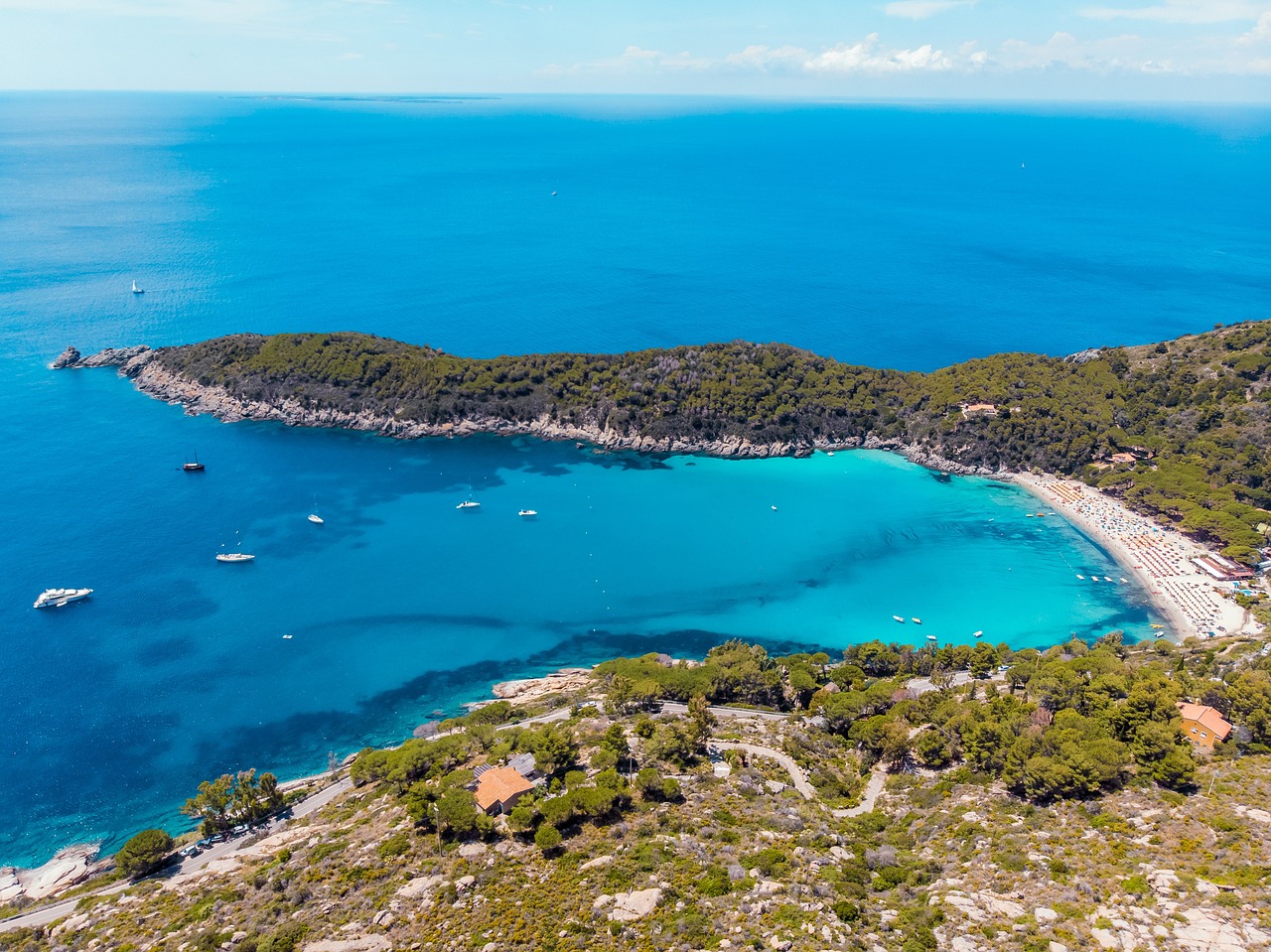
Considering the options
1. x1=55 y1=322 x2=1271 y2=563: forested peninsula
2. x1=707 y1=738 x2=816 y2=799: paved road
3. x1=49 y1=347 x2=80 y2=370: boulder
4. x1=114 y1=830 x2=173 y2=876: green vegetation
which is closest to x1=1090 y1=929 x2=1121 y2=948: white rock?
x1=707 y1=738 x2=816 y2=799: paved road

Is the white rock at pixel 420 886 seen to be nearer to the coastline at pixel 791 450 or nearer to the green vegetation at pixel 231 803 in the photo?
the green vegetation at pixel 231 803

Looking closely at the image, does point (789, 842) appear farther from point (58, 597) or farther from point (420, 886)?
Result: point (58, 597)

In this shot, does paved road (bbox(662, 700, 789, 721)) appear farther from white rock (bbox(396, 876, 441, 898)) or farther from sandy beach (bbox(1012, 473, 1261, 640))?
sandy beach (bbox(1012, 473, 1261, 640))

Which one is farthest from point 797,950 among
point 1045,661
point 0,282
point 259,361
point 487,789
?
point 0,282

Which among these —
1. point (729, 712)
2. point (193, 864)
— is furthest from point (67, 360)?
point (729, 712)

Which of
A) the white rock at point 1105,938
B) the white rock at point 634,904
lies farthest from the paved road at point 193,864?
the white rock at point 1105,938

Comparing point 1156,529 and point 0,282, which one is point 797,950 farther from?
point 0,282
